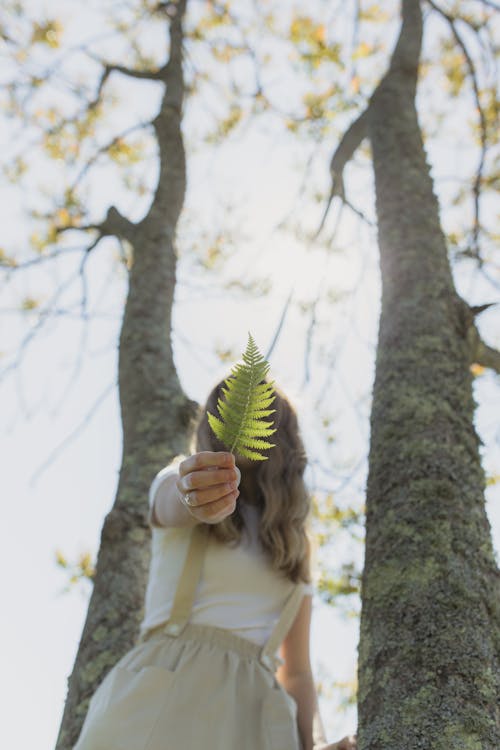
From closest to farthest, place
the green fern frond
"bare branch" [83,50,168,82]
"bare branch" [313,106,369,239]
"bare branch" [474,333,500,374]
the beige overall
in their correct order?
the green fern frond, the beige overall, "bare branch" [474,333,500,374], "bare branch" [313,106,369,239], "bare branch" [83,50,168,82]

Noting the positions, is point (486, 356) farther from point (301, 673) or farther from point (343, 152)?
point (343, 152)

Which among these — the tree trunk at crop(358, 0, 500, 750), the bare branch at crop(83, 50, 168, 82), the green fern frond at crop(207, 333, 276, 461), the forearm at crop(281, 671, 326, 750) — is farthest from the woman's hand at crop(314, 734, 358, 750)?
the bare branch at crop(83, 50, 168, 82)

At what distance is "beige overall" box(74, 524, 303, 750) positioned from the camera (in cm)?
135

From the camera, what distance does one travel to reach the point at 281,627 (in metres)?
1.70

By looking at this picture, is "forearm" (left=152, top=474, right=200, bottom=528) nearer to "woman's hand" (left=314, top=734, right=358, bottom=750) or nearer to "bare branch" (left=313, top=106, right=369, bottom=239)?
"woman's hand" (left=314, top=734, right=358, bottom=750)

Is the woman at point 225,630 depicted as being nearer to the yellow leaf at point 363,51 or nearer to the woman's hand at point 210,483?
the woman's hand at point 210,483

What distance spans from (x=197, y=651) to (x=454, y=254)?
248 cm

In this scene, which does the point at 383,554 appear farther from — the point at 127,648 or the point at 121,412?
the point at 121,412

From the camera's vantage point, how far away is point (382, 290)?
1897 millimetres

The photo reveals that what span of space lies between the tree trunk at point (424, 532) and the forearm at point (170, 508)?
0.44m

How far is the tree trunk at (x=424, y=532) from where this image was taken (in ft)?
3.28

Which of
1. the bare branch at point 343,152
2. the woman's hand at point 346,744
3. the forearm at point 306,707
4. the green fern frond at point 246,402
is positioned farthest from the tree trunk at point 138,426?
the green fern frond at point 246,402

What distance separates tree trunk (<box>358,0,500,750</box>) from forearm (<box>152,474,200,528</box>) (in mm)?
439

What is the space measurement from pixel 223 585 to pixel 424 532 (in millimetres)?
628
